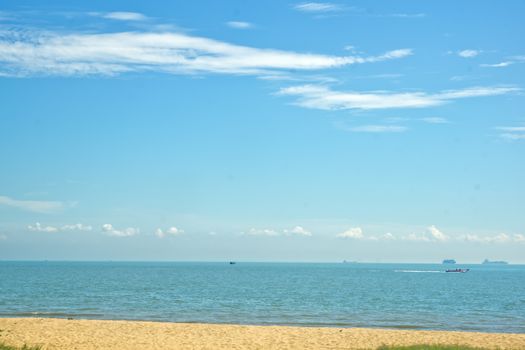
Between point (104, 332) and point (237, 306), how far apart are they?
2496 cm

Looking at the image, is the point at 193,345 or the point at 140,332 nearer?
the point at 193,345

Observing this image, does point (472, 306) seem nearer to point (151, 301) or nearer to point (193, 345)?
point (151, 301)

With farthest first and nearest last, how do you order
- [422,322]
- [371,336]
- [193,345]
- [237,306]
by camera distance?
[237,306]
[422,322]
[371,336]
[193,345]

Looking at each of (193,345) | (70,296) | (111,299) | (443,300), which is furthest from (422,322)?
(70,296)

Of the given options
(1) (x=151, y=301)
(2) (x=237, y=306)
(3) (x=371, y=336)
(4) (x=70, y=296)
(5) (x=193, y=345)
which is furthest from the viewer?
(4) (x=70, y=296)

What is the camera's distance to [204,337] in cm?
3234

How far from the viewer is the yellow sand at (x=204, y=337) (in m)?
29.4

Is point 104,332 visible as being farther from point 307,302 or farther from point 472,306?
point 472,306

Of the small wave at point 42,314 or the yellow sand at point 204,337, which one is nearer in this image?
the yellow sand at point 204,337

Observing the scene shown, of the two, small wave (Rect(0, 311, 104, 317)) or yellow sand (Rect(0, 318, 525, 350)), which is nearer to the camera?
yellow sand (Rect(0, 318, 525, 350))

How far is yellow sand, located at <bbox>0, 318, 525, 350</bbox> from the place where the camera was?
29375 mm

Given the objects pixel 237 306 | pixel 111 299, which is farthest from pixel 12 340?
pixel 111 299

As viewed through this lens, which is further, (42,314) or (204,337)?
(42,314)

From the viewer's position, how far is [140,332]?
111 ft
